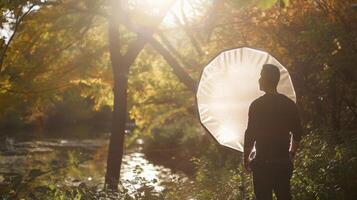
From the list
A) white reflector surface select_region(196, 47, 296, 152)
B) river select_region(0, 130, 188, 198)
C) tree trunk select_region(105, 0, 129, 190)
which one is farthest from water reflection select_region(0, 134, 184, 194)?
white reflector surface select_region(196, 47, 296, 152)

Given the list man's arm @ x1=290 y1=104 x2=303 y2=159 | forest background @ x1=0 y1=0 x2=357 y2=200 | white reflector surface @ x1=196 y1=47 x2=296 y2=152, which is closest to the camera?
man's arm @ x1=290 y1=104 x2=303 y2=159

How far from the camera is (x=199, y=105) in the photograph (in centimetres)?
870

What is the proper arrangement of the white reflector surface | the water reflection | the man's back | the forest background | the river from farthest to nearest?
the water reflection < the river < the forest background < the white reflector surface < the man's back

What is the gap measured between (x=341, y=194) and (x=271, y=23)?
6.68m

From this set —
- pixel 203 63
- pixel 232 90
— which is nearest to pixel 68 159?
pixel 203 63

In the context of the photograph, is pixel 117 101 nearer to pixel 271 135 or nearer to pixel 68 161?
pixel 68 161

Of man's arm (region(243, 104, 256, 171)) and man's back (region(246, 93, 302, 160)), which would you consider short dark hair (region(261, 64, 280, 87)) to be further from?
man's arm (region(243, 104, 256, 171))

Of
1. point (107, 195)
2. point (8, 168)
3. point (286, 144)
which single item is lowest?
point (8, 168)

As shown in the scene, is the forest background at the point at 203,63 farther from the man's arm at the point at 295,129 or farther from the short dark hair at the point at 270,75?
the man's arm at the point at 295,129

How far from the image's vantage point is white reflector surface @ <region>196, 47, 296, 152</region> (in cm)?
821

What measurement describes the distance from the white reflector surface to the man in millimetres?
2349

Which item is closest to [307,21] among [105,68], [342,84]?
[342,84]

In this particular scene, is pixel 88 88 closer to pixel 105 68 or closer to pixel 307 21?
pixel 105 68

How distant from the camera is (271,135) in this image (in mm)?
5703
